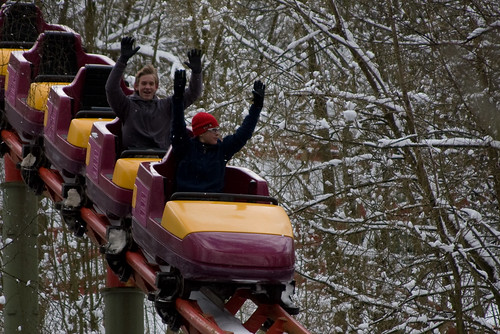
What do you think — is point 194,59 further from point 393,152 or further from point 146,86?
point 393,152

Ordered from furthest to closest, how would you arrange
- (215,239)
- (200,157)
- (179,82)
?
(200,157) < (179,82) < (215,239)

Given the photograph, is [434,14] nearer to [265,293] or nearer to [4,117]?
[265,293]

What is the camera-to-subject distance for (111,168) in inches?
231

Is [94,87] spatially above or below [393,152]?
above

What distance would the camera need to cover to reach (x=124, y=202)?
557cm

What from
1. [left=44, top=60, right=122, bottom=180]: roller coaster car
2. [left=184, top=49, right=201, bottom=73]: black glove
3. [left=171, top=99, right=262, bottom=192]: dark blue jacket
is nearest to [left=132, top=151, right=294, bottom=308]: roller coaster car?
A: [left=171, top=99, right=262, bottom=192]: dark blue jacket

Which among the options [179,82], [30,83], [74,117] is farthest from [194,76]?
[30,83]

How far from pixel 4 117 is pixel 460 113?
447cm

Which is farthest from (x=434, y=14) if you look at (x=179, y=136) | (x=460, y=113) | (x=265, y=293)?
(x=265, y=293)

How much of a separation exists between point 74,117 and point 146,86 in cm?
113

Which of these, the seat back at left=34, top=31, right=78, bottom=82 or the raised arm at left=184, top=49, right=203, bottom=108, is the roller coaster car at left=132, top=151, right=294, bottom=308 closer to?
the raised arm at left=184, top=49, right=203, bottom=108

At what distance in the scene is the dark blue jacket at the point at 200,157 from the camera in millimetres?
4949

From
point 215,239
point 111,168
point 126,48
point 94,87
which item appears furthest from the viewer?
point 94,87

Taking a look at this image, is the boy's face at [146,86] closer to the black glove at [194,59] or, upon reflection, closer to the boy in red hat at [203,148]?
the black glove at [194,59]
